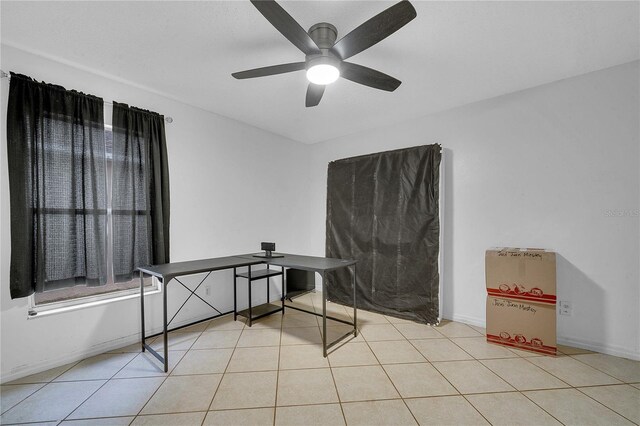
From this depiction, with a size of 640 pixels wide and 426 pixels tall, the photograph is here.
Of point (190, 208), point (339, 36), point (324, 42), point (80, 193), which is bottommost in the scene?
point (190, 208)

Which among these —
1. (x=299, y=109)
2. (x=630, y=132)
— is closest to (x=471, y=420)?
(x=630, y=132)

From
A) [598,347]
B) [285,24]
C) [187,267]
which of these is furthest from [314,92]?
[598,347]

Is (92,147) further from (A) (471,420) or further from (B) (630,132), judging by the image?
(B) (630,132)

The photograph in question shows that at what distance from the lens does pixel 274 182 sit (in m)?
A: 4.10

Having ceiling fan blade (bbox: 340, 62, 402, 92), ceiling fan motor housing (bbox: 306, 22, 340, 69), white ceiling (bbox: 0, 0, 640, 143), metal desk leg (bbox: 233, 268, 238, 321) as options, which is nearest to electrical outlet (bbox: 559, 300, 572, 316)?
white ceiling (bbox: 0, 0, 640, 143)

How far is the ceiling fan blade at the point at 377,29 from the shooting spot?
4.49 feet

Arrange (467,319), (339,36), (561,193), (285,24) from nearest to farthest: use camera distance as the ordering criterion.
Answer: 1. (285,24)
2. (339,36)
3. (561,193)
4. (467,319)

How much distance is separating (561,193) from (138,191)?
13.5ft

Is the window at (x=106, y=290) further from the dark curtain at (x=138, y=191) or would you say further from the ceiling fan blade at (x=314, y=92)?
the ceiling fan blade at (x=314, y=92)

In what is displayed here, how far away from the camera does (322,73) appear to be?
72.9 inches

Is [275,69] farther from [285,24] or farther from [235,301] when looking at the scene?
[235,301]

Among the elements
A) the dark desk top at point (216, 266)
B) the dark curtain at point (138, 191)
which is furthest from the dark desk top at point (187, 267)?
the dark curtain at point (138, 191)

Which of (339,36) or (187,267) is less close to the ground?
(339,36)

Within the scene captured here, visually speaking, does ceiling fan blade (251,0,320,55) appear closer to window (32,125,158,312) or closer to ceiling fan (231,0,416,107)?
ceiling fan (231,0,416,107)
